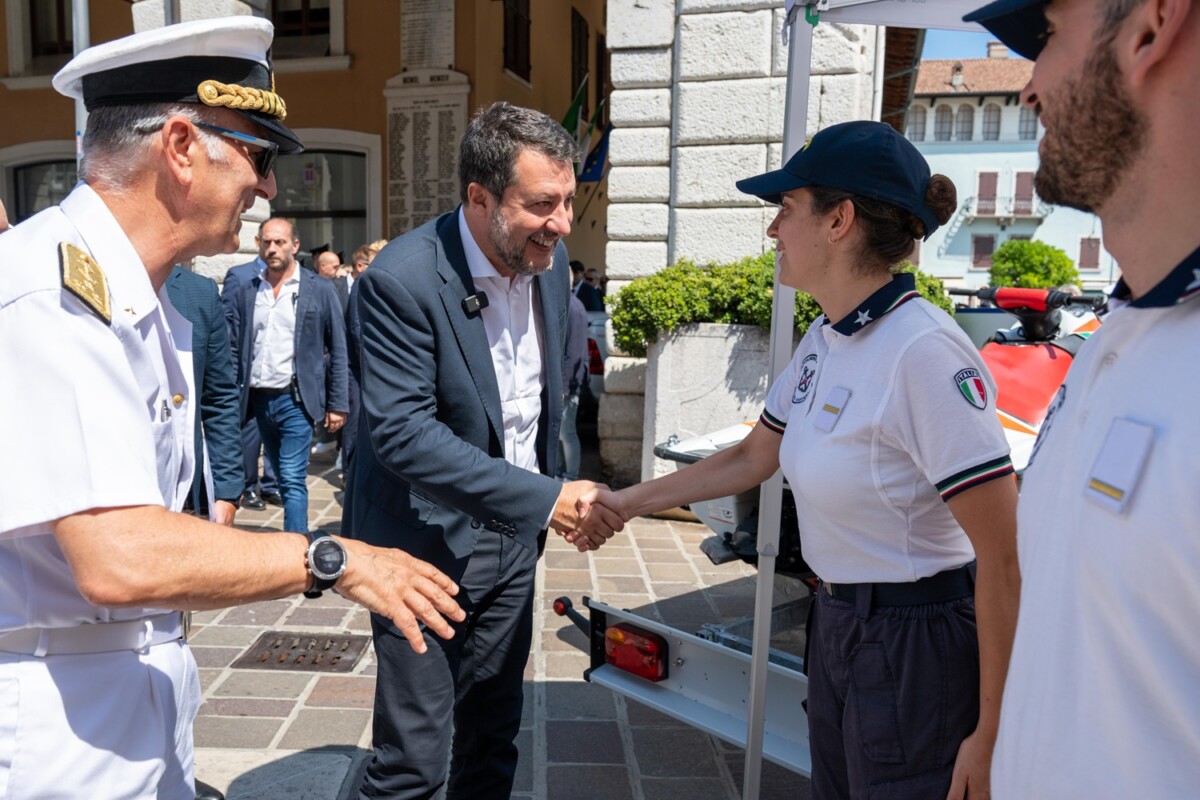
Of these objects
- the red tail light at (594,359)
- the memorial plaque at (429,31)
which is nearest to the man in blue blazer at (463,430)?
the red tail light at (594,359)

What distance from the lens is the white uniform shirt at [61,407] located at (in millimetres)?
1388

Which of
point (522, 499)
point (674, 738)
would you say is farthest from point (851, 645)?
point (674, 738)

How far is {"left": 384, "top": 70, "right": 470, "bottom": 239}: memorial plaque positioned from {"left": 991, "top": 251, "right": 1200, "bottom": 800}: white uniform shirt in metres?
13.4

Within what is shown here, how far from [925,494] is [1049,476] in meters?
0.82

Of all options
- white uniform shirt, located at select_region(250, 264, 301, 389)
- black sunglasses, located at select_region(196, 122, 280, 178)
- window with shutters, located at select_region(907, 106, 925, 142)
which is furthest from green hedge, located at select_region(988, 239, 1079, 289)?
black sunglasses, located at select_region(196, 122, 280, 178)

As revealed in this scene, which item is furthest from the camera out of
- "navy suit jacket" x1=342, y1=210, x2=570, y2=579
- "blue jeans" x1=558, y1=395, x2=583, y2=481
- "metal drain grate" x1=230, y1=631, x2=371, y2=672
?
Result: "blue jeans" x1=558, y1=395, x2=583, y2=481

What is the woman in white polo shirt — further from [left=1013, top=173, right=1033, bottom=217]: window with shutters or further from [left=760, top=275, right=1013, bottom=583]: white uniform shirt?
[left=1013, top=173, right=1033, bottom=217]: window with shutters

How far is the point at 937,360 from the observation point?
1963 millimetres

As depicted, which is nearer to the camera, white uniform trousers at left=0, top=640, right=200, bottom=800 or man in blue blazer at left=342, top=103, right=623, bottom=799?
white uniform trousers at left=0, top=640, right=200, bottom=800

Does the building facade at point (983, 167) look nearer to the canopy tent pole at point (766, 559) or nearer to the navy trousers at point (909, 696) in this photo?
the canopy tent pole at point (766, 559)

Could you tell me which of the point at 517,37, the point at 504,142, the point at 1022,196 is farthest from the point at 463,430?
the point at 1022,196

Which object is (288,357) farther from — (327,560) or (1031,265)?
(1031,265)

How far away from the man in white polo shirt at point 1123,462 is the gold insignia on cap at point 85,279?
4.39ft

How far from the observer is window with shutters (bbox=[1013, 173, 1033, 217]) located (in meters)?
67.8
